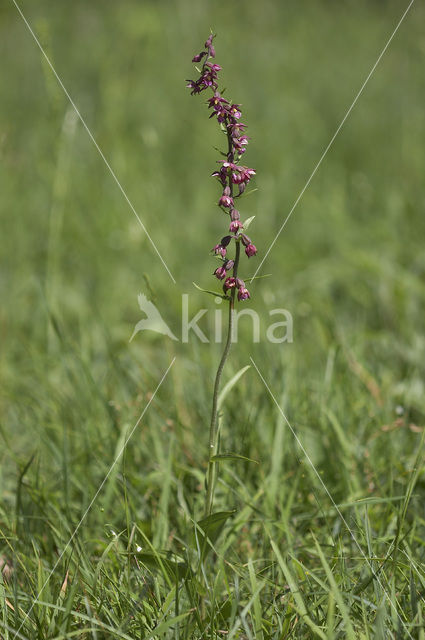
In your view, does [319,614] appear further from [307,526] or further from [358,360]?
[358,360]

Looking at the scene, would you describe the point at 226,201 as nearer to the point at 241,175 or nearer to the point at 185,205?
the point at 241,175

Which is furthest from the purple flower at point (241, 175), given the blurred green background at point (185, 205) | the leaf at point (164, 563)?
the blurred green background at point (185, 205)

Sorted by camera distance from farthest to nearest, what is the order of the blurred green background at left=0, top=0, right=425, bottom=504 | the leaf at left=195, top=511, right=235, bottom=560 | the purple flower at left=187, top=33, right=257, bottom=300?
the blurred green background at left=0, top=0, right=425, bottom=504 < the leaf at left=195, top=511, right=235, bottom=560 < the purple flower at left=187, top=33, right=257, bottom=300

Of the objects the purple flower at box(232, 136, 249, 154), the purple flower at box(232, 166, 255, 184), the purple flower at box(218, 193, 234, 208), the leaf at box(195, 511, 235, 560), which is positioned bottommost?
the leaf at box(195, 511, 235, 560)

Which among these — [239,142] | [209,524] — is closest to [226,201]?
[239,142]

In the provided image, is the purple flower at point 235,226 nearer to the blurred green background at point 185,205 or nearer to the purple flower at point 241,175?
the purple flower at point 241,175

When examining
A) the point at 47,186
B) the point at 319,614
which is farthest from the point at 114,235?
the point at 319,614

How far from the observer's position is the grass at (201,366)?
1.19 m

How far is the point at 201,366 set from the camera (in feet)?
6.81

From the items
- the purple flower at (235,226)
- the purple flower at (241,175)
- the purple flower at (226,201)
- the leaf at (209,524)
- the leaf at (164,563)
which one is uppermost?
the purple flower at (241,175)

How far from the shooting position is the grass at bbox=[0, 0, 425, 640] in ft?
3.90

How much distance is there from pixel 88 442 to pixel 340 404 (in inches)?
29.1

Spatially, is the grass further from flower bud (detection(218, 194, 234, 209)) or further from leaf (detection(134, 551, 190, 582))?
flower bud (detection(218, 194, 234, 209))

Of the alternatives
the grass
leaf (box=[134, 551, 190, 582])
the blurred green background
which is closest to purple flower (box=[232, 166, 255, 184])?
the grass
